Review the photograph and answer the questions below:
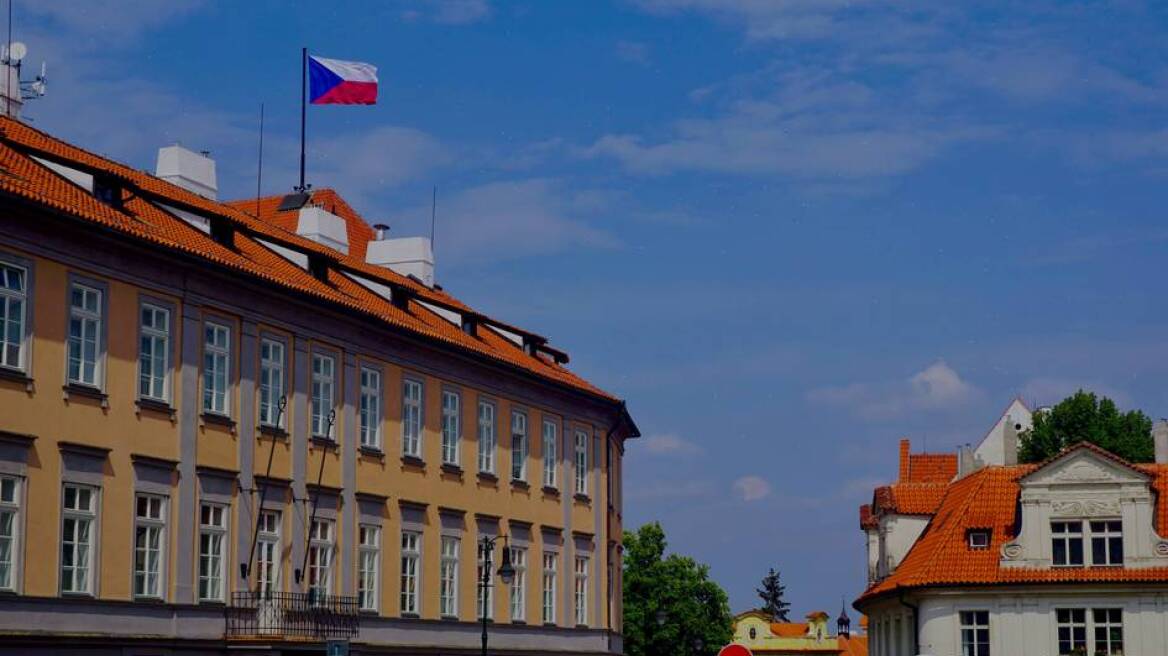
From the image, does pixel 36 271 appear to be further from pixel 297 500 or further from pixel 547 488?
pixel 547 488

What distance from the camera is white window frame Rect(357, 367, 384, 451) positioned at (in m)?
42.6

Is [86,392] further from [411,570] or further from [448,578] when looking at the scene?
[448,578]

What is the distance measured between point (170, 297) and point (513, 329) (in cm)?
1936


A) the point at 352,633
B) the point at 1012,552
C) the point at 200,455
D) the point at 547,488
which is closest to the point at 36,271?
the point at 200,455

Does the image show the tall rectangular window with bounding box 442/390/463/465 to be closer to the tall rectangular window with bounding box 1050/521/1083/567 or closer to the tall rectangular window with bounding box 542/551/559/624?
the tall rectangular window with bounding box 542/551/559/624

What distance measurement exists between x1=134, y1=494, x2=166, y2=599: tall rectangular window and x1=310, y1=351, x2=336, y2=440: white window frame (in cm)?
638

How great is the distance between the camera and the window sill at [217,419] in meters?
36.1

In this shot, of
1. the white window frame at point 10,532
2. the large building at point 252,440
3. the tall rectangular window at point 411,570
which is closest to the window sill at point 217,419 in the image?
the large building at point 252,440

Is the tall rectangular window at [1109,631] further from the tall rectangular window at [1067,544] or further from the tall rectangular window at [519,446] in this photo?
the tall rectangular window at [519,446]

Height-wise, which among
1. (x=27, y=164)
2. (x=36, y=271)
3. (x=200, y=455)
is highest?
(x=27, y=164)

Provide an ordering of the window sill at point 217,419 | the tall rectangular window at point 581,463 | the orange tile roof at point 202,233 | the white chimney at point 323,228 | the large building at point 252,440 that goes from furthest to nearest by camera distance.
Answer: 1. the tall rectangular window at point 581,463
2. the white chimney at point 323,228
3. the window sill at point 217,419
4. the orange tile roof at point 202,233
5. the large building at point 252,440

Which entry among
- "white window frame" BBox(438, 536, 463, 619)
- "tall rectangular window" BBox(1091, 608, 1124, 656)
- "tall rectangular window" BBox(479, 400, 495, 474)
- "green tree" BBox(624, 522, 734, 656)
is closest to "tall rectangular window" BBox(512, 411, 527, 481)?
"tall rectangular window" BBox(479, 400, 495, 474)

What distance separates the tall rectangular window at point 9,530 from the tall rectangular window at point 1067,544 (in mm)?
38566

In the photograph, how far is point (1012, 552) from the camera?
60.2 metres
